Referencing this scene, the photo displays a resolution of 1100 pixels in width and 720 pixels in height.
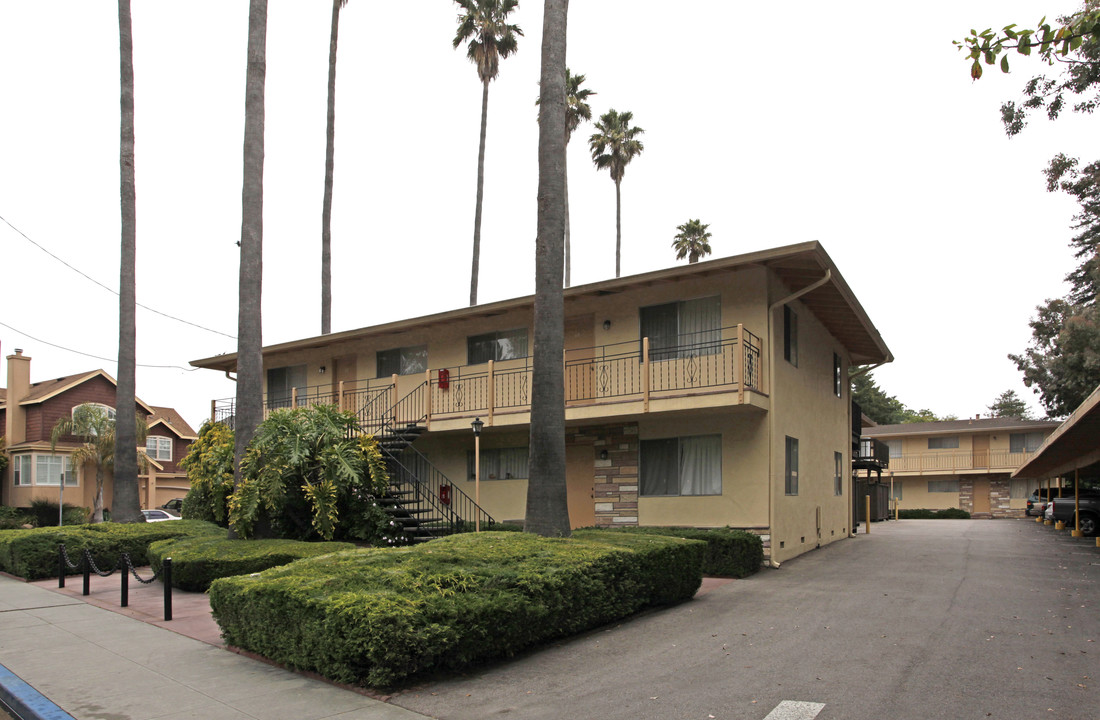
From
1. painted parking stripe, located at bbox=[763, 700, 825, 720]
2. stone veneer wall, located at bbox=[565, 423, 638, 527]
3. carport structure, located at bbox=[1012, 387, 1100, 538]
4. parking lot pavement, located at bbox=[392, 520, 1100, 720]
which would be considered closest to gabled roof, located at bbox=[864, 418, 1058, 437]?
carport structure, located at bbox=[1012, 387, 1100, 538]

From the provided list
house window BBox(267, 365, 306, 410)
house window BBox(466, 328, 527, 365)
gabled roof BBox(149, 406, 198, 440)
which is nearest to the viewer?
house window BBox(466, 328, 527, 365)

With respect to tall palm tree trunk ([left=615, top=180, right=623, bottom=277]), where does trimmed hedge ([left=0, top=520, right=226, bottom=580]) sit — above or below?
below

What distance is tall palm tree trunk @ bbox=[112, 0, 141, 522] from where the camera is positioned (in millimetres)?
19562

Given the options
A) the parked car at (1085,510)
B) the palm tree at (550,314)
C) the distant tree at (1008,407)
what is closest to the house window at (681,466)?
the palm tree at (550,314)

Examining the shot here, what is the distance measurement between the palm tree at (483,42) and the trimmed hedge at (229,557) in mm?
18560

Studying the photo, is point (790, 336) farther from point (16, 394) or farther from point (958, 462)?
point (16, 394)

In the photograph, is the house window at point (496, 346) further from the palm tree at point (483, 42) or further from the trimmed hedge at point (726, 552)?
the palm tree at point (483, 42)

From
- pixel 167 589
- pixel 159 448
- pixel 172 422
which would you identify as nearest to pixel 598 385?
pixel 167 589

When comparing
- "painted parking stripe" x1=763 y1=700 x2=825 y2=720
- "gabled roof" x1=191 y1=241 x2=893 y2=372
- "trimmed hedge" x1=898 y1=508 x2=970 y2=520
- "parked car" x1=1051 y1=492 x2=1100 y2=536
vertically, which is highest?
"gabled roof" x1=191 y1=241 x2=893 y2=372

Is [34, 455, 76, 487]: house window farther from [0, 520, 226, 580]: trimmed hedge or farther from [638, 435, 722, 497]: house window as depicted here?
[638, 435, 722, 497]: house window

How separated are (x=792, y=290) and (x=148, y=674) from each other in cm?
1297

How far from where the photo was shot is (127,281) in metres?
20.1

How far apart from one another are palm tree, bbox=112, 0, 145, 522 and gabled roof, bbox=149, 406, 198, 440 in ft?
69.5

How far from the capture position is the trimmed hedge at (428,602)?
6.95m
